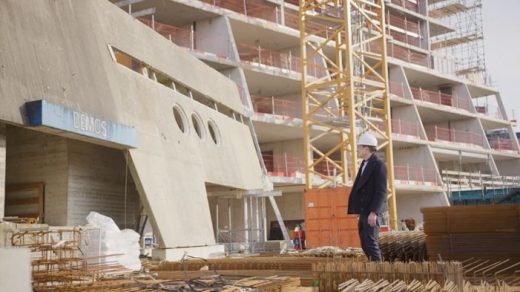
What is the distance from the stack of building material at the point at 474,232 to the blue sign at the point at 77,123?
6.13 metres

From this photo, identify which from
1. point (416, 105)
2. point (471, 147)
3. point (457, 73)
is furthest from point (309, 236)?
point (457, 73)

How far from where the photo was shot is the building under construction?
11.3 metres

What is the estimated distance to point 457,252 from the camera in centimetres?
810

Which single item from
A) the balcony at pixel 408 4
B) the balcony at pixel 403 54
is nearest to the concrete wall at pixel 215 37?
the balcony at pixel 403 54

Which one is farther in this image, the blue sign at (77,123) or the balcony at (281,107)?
the balcony at (281,107)

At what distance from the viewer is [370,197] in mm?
7488

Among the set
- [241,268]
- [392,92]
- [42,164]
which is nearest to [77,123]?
[42,164]

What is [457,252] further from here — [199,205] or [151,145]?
[199,205]

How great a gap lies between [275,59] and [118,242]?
24.0 meters

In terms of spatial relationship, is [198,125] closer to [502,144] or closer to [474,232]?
[474,232]

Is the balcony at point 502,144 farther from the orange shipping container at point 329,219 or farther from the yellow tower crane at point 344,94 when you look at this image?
the orange shipping container at point 329,219

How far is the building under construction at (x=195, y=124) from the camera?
11.3 meters

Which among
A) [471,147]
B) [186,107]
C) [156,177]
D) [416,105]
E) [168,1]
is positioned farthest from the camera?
[471,147]

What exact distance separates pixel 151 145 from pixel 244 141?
8.26m
